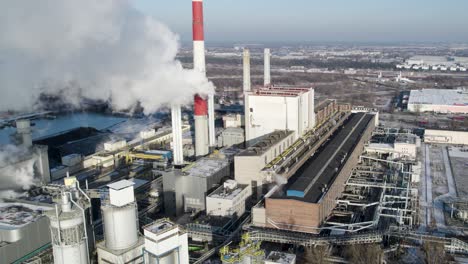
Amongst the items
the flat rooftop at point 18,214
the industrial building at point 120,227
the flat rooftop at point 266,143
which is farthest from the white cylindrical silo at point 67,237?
the flat rooftop at point 266,143

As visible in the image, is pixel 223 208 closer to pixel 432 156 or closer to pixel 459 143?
pixel 432 156

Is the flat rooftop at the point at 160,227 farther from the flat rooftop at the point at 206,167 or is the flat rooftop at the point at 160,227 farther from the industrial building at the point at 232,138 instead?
the industrial building at the point at 232,138

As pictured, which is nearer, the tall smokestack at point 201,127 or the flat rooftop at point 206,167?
the flat rooftop at point 206,167

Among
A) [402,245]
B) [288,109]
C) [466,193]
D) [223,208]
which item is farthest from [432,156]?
[223,208]

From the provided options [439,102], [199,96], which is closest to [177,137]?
[199,96]

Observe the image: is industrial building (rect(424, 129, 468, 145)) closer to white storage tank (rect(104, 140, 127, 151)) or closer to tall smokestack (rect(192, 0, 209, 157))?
tall smokestack (rect(192, 0, 209, 157))

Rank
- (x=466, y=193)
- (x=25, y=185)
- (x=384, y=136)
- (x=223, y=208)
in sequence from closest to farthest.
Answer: (x=223, y=208), (x=25, y=185), (x=466, y=193), (x=384, y=136)
